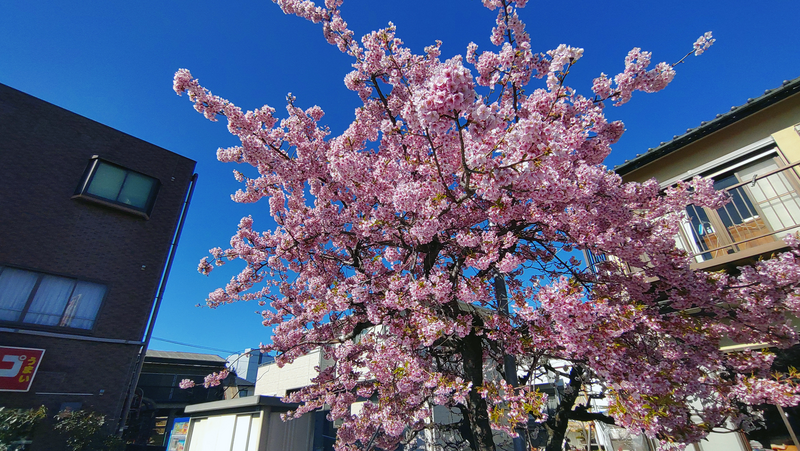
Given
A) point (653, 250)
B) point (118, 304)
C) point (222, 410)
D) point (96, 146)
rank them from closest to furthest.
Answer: point (653, 250) → point (222, 410) → point (118, 304) → point (96, 146)

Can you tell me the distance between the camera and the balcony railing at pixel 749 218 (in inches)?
273

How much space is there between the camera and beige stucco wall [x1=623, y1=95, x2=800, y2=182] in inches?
288

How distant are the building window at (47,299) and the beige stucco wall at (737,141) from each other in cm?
1676

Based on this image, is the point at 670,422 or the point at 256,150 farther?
the point at 256,150

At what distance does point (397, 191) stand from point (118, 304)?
11642 mm

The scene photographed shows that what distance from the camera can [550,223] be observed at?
5.40 metres

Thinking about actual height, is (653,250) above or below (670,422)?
above

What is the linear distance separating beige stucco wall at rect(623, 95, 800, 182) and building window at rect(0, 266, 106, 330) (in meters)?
16.8

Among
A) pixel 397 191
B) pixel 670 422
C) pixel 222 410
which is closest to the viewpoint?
pixel 670 422

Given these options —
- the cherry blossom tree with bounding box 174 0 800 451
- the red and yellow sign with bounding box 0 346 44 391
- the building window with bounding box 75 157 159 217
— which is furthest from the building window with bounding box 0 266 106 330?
the cherry blossom tree with bounding box 174 0 800 451

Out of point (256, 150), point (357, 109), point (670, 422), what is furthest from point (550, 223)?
point (256, 150)

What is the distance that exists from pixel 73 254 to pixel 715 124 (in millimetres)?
18308

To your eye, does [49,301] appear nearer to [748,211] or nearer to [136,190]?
[136,190]

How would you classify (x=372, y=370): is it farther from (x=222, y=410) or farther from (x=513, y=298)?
(x=222, y=410)
